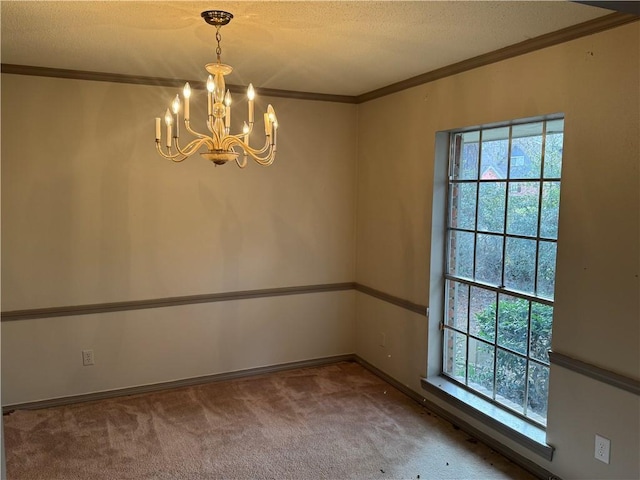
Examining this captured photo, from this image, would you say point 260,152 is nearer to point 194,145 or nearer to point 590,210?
point 194,145

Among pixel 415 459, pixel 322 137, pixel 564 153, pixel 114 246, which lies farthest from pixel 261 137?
pixel 415 459

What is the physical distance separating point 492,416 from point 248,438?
1.51 meters

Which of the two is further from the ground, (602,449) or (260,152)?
(260,152)

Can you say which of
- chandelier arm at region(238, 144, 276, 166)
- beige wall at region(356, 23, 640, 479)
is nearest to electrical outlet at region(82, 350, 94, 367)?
chandelier arm at region(238, 144, 276, 166)

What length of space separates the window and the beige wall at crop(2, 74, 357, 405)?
1.23m

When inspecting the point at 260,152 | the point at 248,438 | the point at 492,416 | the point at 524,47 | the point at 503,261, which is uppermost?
the point at 524,47

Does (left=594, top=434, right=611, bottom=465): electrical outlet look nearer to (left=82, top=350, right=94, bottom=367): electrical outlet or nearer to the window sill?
the window sill

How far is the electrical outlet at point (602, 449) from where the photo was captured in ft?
7.96

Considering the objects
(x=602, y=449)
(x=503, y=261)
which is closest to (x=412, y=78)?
(x=503, y=261)

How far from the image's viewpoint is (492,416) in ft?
10.1

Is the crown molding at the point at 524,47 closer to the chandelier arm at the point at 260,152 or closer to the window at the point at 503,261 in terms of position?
the window at the point at 503,261

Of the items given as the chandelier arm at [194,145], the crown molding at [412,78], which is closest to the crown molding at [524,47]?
the crown molding at [412,78]

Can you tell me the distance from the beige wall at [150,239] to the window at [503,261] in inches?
48.6

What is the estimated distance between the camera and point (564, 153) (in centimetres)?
258
